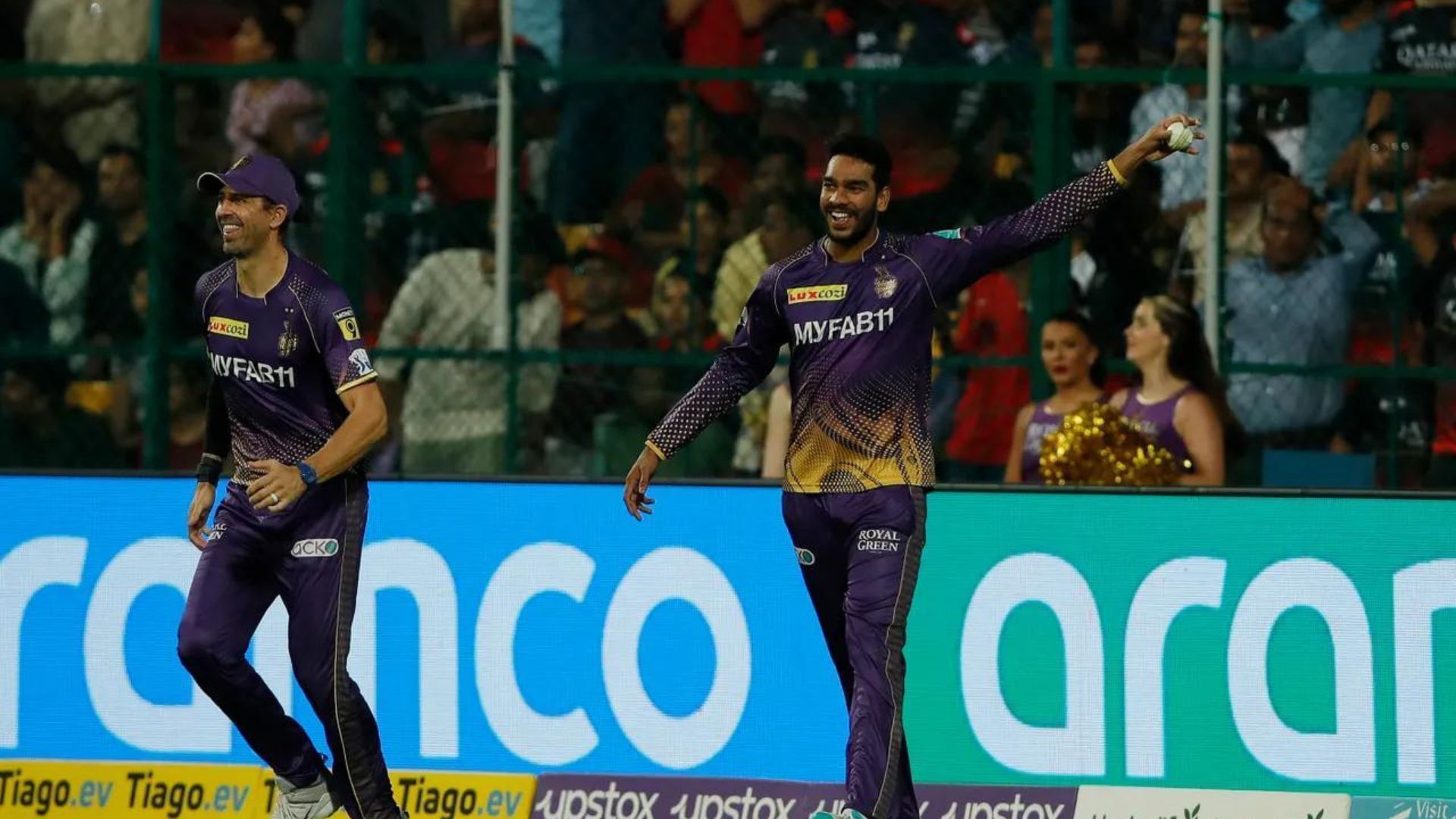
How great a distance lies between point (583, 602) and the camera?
8.64 metres

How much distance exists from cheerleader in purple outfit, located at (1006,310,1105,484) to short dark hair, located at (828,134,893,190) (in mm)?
2390

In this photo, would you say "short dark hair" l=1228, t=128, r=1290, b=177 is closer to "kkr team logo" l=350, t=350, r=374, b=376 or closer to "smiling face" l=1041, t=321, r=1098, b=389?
"smiling face" l=1041, t=321, r=1098, b=389

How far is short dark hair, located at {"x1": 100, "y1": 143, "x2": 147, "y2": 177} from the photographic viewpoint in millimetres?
10530

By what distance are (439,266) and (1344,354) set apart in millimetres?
3887

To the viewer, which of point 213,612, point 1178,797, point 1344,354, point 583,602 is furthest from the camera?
point 1344,354

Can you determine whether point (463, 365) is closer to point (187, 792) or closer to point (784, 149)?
point (784, 149)

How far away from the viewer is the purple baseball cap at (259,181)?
7312 millimetres

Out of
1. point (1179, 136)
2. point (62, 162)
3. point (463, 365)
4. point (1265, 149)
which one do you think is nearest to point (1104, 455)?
point (1265, 149)

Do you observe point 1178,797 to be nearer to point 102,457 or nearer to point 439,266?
point 439,266

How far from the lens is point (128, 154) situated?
1059 cm

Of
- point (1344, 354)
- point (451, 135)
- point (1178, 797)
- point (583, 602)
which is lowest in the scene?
point (1178, 797)

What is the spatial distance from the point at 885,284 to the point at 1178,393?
2.32 metres

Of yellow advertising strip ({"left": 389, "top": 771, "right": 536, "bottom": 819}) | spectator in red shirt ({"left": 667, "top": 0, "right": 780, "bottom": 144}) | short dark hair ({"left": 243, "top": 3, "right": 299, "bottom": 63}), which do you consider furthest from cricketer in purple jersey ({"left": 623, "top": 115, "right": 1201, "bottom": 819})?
short dark hair ({"left": 243, "top": 3, "right": 299, "bottom": 63})

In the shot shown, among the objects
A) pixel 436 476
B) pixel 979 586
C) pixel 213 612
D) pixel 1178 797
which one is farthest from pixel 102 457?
pixel 1178 797
